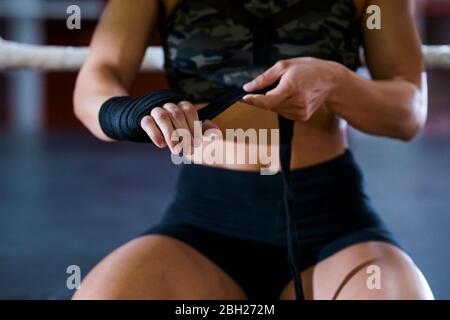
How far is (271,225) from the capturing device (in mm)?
751

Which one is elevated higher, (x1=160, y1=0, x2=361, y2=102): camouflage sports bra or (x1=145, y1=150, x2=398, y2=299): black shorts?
(x1=160, y1=0, x2=361, y2=102): camouflage sports bra

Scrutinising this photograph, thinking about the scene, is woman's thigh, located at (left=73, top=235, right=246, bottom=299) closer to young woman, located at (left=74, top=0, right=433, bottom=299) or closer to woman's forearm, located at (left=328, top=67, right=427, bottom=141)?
young woman, located at (left=74, top=0, right=433, bottom=299)

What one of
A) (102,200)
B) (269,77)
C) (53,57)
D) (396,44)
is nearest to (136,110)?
(269,77)

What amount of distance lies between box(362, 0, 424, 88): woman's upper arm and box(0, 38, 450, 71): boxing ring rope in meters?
0.27

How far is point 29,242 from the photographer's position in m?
1.41

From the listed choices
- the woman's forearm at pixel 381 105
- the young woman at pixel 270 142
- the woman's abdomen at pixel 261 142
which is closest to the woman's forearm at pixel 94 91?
the young woman at pixel 270 142

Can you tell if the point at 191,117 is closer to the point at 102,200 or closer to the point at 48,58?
the point at 48,58

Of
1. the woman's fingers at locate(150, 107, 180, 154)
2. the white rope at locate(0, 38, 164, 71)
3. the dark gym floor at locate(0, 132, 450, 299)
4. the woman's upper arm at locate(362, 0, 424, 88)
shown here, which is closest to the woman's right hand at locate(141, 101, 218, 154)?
the woman's fingers at locate(150, 107, 180, 154)

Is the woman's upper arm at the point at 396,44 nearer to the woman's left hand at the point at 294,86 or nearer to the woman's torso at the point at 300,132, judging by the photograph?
the woman's torso at the point at 300,132

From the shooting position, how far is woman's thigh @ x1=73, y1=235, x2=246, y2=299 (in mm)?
671

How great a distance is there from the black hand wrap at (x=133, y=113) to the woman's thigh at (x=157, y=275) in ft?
0.42

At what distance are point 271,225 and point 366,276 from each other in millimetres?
117
